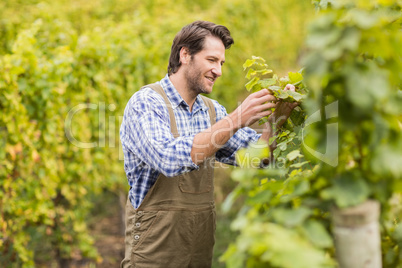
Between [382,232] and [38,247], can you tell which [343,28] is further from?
[38,247]

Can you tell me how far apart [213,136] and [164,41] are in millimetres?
3623

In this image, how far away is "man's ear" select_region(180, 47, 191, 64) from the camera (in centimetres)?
225

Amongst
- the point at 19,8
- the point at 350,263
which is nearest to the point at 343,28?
the point at 350,263

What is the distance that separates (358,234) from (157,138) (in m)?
0.96

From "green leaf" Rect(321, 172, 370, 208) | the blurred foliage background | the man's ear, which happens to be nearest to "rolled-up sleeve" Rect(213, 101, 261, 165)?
the man's ear

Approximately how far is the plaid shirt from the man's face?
114 millimetres

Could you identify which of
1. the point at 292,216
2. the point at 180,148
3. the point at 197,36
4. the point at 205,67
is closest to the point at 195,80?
the point at 205,67

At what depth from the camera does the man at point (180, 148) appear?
163 cm

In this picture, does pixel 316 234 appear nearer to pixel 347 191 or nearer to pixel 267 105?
pixel 347 191

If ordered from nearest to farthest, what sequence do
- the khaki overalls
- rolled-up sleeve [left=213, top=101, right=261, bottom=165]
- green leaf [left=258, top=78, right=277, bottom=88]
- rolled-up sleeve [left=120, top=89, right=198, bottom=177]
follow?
rolled-up sleeve [left=120, top=89, right=198, bottom=177]
green leaf [left=258, top=78, right=277, bottom=88]
the khaki overalls
rolled-up sleeve [left=213, top=101, right=261, bottom=165]

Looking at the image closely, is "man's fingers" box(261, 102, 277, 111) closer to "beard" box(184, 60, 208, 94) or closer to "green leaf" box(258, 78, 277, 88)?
"green leaf" box(258, 78, 277, 88)

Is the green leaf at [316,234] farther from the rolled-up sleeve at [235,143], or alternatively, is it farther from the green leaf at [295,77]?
the rolled-up sleeve at [235,143]

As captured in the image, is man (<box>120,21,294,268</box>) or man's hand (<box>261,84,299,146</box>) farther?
man's hand (<box>261,84,299,146</box>)

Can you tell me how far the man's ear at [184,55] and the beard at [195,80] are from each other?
2.6 inches
